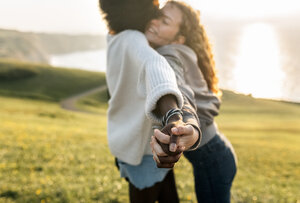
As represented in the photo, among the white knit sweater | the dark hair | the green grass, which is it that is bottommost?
the green grass

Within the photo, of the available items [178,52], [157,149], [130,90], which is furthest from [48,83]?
[157,149]

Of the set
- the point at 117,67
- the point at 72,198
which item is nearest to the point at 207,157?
the point at 117,67

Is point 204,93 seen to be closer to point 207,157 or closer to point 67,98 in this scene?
point 207,157

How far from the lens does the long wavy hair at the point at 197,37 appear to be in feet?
7.43

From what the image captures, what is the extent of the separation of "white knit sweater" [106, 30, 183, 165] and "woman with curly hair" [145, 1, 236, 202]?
0.26 m

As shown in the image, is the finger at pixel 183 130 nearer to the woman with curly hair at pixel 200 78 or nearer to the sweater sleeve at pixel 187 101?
the sweater sleeve at pixel 187 101

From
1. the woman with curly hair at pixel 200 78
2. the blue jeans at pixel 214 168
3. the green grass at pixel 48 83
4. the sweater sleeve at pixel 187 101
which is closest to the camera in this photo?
the sweater sleeve at pixel 187 101

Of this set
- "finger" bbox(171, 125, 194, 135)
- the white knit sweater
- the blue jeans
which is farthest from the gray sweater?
"finger" bbox(171, 125, 194, 135)

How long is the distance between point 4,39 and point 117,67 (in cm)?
22263

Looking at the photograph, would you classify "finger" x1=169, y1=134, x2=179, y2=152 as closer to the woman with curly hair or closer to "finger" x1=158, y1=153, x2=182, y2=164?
"finger" x1=158, y1=153, x2=182, y2=164

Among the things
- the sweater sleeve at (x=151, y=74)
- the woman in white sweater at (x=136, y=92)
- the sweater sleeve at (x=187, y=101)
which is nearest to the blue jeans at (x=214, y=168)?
the woman in white sweater at (x=136, y=92)

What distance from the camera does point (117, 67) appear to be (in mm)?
2135

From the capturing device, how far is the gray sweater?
1.94 meters

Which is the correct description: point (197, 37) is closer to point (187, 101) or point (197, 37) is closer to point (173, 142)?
point (187, 101)
